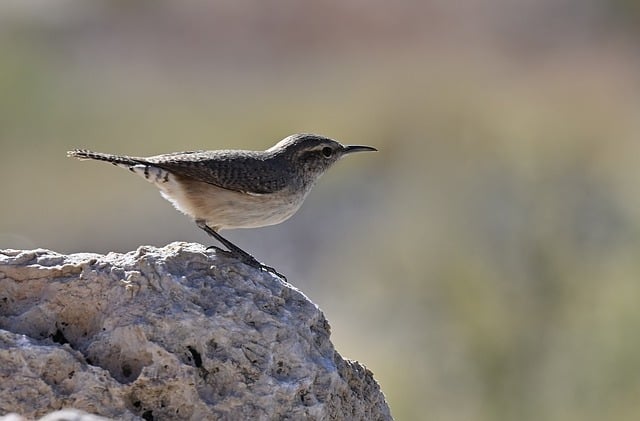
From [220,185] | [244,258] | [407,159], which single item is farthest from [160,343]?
[407,159]

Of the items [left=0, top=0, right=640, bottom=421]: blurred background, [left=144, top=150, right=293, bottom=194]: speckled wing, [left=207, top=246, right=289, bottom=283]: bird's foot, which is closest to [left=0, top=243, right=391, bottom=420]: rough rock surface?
[left=207, top=246, right=289, bottom=283]: bird's foot

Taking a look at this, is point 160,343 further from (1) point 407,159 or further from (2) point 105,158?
(1) point 407,159

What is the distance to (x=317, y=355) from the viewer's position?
4664 mm

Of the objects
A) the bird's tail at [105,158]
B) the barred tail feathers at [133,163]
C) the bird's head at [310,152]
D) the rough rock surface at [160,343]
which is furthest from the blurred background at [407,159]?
the rough rock surface at [160,343]

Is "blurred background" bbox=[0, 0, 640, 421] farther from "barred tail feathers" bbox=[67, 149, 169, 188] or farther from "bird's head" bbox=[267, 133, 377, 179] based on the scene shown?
"barred tail feathers" bbox=[67, 149, 169, 188]

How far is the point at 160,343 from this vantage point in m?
4.33

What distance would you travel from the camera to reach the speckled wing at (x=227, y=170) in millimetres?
5863

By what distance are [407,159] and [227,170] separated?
→ 13069mm

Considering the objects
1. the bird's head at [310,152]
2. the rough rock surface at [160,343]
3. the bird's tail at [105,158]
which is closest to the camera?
the rough rock surface at [160,343]

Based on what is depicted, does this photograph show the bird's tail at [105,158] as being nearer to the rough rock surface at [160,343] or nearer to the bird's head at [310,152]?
the bird's head at [310,152]

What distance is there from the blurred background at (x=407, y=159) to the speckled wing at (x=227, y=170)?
539cm

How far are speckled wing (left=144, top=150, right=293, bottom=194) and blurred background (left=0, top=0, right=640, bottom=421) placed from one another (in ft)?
17.7

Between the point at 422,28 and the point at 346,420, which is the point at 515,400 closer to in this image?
the point at 346,420

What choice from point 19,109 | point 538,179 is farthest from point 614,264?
point 19,109
